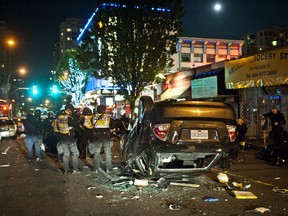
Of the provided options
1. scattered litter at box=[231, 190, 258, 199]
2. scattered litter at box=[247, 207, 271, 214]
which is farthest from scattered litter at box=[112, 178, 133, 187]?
scattered litter at box=[247, 207, 271, 214]

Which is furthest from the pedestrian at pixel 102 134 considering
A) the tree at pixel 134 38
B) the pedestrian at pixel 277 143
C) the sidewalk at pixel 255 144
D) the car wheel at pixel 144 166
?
the tree at pixel 134 38

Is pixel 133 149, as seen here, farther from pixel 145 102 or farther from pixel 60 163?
pixel 60 163

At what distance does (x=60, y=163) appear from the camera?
10.9m

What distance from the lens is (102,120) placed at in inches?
361

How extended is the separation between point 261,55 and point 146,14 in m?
9.68

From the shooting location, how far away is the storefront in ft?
44.5

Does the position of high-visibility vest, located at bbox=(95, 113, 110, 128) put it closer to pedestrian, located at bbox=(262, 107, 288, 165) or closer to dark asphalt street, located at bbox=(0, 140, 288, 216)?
dark asphalt street, located at bbox=(0, 140, 288, 216)

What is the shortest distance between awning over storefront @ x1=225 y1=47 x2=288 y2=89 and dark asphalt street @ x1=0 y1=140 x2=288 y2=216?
536 centimetres

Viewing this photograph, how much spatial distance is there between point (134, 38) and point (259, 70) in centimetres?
989

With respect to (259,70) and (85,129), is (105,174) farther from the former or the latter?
(259,70)

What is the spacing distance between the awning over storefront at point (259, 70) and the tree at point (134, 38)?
22.8 feet

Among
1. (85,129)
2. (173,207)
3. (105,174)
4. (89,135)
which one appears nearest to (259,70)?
(85,129)

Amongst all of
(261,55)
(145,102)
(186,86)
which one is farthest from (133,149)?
(186,86)

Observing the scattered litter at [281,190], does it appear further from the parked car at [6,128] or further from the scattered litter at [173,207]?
the parked car at [6,128]
